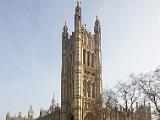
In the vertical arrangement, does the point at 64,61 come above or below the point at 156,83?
above

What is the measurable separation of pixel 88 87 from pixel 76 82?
4.36 meters

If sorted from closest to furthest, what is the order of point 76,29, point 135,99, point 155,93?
point 155,93
point 135,99
point 76,29

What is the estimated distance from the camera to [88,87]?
77625mm

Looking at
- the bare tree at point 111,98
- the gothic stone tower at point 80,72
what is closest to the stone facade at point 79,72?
the gothic stone tower at point 80,72

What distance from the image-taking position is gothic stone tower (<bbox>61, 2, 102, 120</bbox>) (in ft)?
241

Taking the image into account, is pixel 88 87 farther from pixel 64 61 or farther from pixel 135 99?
pixel 135 99

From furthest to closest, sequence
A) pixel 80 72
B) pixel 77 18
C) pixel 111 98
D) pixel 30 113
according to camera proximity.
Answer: pixel 30 113 → pixel 77 18 → pixel 80 72 → pixel 111 98

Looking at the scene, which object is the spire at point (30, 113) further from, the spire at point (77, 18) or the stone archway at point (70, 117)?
the spire at point (77, 18)

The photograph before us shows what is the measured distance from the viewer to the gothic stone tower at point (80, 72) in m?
73.3

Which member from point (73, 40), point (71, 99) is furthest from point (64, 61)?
point (71, 99)

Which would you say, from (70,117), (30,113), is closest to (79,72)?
(70,117)

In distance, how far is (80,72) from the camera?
75.6 meters

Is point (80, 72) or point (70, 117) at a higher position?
point (80, 72)

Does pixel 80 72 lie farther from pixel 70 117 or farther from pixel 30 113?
pixel 30 113
